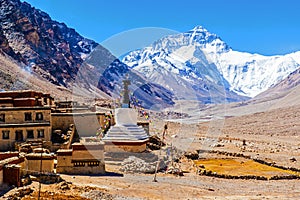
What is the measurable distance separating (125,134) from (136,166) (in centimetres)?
258

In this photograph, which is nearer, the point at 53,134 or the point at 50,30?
the point at 53,134

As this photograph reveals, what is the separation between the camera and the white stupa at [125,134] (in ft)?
77.2

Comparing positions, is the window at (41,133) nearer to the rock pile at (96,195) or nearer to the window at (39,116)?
the window at (39,116)

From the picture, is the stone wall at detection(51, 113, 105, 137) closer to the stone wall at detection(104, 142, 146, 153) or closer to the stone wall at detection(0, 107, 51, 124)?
the stone wall at detection(0, 107, 51, 124)

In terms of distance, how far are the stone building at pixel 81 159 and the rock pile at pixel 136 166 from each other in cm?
238

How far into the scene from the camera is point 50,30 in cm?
14800

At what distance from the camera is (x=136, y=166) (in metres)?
21.9

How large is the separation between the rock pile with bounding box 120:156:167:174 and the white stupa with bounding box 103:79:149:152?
3.77 ft

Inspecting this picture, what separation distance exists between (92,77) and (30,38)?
1171 inches

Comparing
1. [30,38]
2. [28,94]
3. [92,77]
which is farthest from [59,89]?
[28,94]

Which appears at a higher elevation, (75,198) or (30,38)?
(30,38)

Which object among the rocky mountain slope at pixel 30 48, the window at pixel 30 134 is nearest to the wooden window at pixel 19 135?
the window at pixel 30 134

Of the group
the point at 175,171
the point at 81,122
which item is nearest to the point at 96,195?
the point at 175,171

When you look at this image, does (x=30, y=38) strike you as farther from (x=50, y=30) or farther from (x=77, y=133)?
(x=77, y=133)
